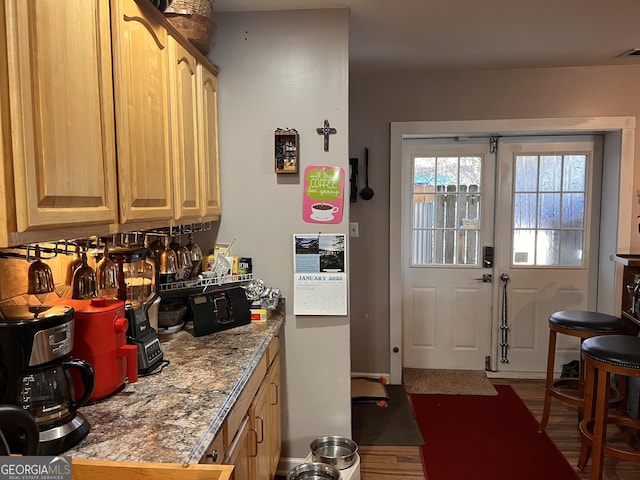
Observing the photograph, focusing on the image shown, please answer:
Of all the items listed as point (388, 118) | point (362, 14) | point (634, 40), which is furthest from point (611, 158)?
point (362, 14)

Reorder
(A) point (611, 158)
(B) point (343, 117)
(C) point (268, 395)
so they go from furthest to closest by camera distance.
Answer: (A) point (611, 158) → (B) point (343, 117) → (C) point (268, 395)

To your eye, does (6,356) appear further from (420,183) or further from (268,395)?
(420,183)

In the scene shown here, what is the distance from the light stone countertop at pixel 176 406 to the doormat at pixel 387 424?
53.0 inches

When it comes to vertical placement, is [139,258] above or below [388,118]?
below

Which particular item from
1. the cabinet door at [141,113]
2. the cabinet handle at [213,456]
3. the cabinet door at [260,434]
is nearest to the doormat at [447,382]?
the cabinet door at [260,434]

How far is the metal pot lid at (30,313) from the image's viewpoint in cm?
113

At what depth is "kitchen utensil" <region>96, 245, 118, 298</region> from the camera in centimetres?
173

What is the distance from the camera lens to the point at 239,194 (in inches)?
99.3

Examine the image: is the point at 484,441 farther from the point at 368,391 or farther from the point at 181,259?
the point at 181,259

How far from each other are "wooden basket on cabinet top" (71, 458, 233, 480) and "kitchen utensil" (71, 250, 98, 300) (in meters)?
0.68

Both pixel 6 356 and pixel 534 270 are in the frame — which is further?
pixel 534 270

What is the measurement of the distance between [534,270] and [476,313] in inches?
23.0

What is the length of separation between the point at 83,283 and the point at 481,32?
2485 mm

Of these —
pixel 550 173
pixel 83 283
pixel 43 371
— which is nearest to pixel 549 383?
pixel 550 173
